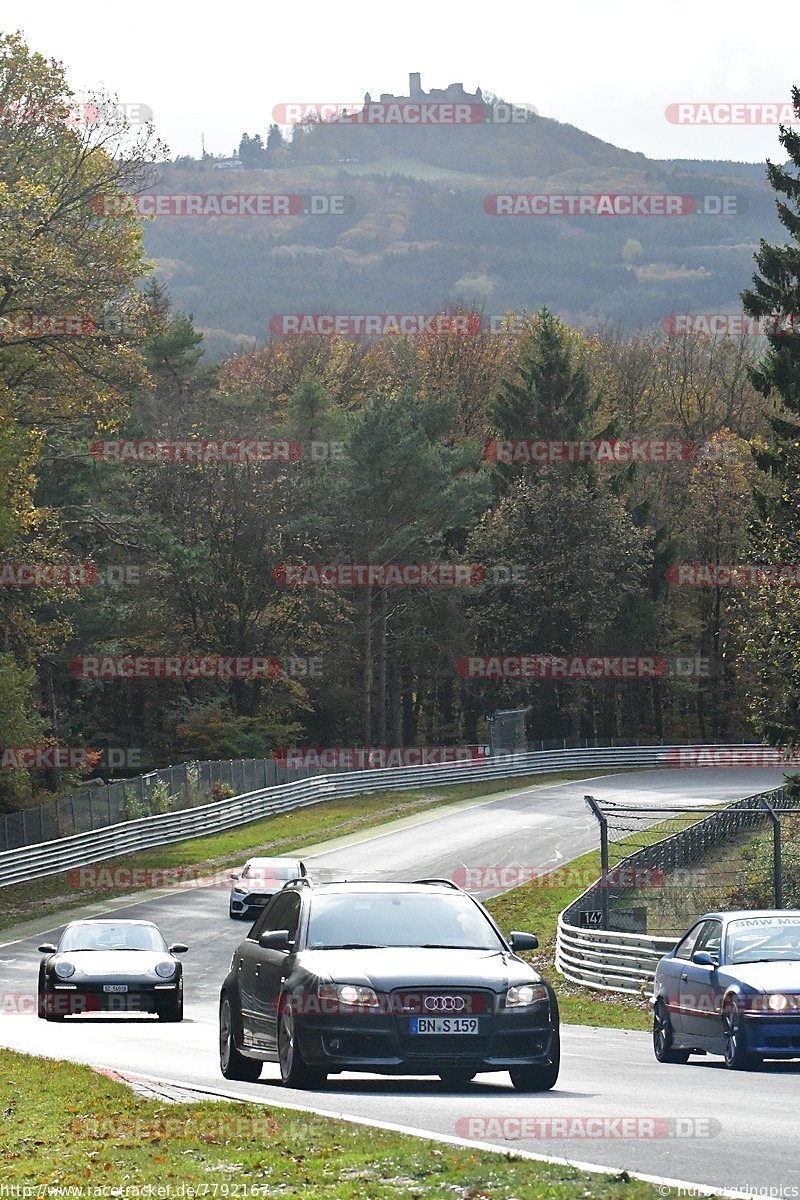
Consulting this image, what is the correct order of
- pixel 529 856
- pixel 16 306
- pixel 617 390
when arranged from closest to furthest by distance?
1. pixel 16 306
2. pixel 529 856
3. pixel 617 390

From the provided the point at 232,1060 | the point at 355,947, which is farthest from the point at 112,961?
the point at 355,947

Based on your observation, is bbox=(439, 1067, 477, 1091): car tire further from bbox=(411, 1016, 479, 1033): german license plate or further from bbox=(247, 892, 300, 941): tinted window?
bbox=(247, 892, 300, 941): tinted window

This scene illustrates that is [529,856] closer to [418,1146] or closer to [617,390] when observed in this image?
[418,1146]

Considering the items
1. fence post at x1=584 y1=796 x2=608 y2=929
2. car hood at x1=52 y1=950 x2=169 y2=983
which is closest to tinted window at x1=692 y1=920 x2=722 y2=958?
fence post at x1=584 y1=796 x2=608 y2=929

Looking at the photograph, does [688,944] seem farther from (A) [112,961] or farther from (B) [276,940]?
(A) [112,961]

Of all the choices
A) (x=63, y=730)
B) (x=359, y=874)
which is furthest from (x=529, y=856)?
(x=63, y=730)

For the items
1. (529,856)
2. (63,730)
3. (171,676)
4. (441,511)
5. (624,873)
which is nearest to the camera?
(624,873)

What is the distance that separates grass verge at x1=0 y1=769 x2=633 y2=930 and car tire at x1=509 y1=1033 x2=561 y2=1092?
98.4ft

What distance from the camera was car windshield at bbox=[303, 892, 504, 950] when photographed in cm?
1272

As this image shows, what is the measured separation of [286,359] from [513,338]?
1223 centimetres

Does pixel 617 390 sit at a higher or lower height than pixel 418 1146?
higher

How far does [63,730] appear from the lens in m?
67.6

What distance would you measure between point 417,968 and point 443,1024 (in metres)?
0.42

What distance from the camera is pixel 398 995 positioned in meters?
11.8
